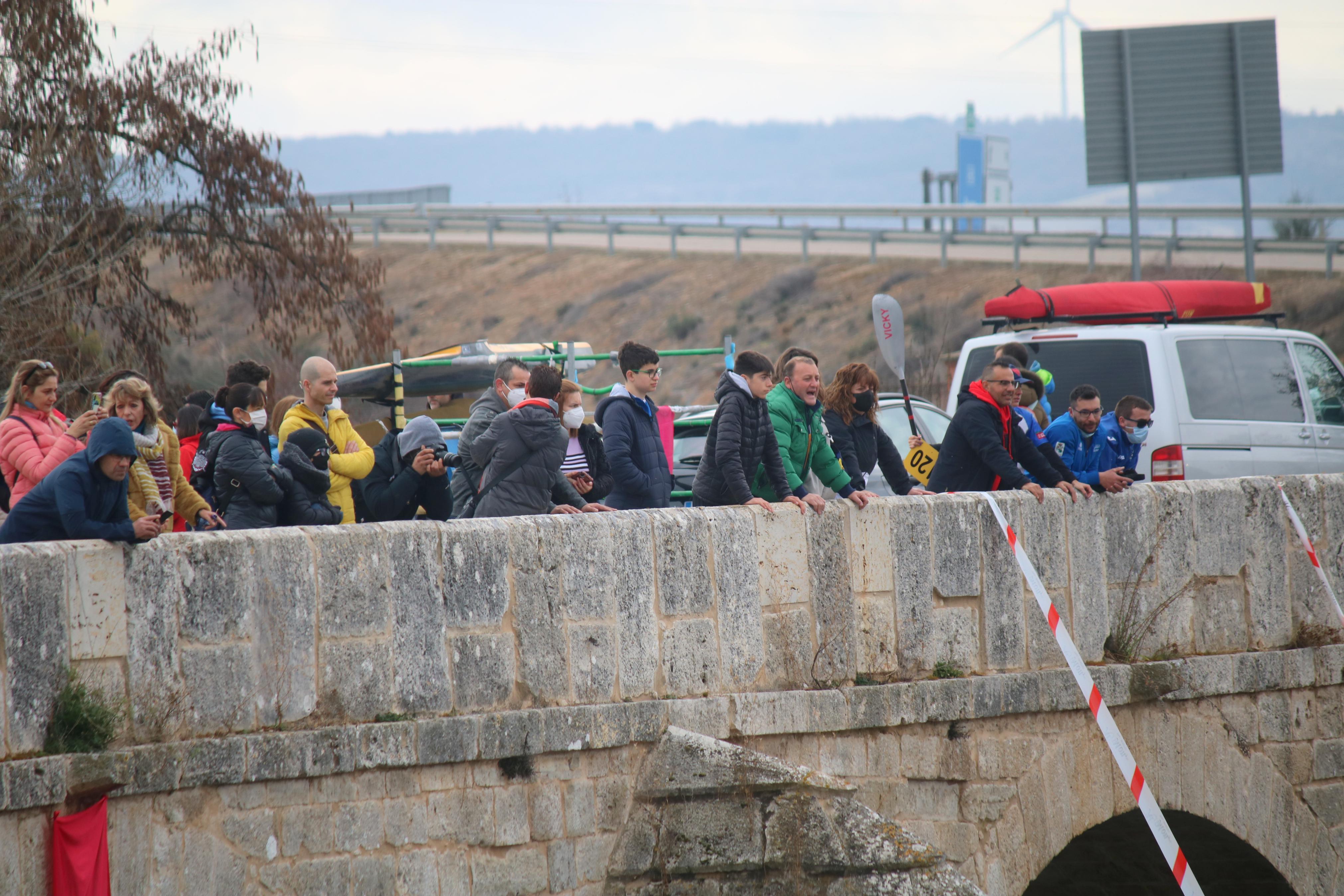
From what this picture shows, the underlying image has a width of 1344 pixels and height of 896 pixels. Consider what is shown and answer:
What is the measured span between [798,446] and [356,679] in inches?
105

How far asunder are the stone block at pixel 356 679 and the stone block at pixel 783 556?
5.82ft

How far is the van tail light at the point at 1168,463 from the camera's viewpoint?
27.2ft

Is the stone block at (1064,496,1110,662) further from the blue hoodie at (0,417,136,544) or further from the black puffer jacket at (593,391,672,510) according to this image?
the blue hoodie at (0,417,136,544)

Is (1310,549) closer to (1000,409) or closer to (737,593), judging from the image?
(1000,409)

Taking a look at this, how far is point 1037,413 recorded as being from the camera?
998 centimetres

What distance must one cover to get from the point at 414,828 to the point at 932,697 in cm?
253

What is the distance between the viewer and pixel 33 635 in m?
4.48

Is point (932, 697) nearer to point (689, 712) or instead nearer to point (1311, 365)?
point (689, 712)

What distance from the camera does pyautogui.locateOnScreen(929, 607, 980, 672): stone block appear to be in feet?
19.8

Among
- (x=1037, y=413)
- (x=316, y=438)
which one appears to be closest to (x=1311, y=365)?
(x=1037, y=413)

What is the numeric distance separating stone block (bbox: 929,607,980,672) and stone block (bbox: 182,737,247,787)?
3262 mm

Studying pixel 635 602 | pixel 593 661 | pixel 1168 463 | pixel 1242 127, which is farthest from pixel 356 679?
pixel 1242 127

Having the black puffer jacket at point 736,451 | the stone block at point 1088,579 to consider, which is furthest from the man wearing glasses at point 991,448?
the black puffer jacket at point 736,451

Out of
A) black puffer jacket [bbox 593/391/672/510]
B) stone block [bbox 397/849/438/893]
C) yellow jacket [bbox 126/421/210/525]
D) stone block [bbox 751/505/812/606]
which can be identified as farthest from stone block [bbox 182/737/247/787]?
black puffer jacket [bbox 593/391/672/510]
